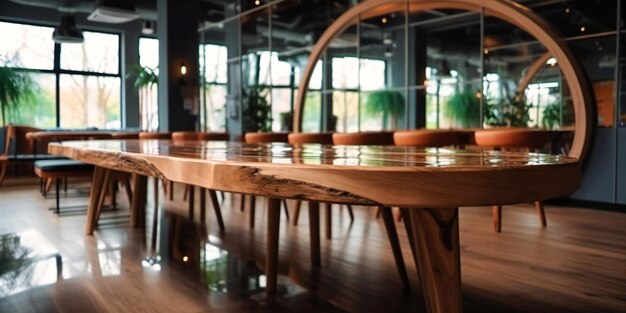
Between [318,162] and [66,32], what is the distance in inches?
330

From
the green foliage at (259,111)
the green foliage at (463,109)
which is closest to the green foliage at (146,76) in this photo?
the green foliage at (259,111)

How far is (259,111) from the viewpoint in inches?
366

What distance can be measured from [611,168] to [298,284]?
12.5 feet

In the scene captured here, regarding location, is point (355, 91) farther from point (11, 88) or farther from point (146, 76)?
point (11, 88)

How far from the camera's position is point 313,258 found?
261 centimetres

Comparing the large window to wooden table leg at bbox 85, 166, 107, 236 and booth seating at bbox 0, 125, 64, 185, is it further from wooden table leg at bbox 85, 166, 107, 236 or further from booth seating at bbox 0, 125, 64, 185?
wooden table leg at bbox 85, 166, 107, 236

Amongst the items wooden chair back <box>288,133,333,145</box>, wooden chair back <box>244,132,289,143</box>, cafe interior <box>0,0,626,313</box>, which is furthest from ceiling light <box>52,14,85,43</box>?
wooden chair back <box>288,133,333,145</box>

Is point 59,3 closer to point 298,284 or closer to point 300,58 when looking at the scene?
point 300,58

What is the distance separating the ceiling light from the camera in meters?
8.16

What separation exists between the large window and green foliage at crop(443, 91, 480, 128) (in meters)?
7.10

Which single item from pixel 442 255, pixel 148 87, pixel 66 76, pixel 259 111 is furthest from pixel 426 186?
pixel 66 76

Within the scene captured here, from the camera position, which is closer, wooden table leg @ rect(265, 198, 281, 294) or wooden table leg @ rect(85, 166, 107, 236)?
wooden table leg @ rect(265, 198, 281, 294)

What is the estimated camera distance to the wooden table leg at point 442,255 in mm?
1087

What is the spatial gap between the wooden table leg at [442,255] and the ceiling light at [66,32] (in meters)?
8.53
